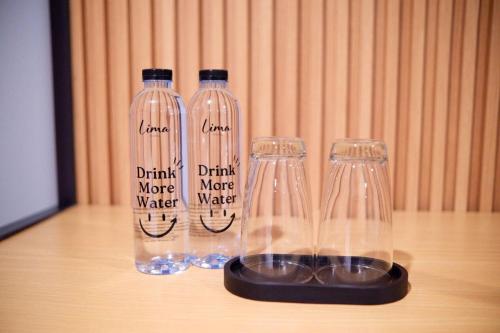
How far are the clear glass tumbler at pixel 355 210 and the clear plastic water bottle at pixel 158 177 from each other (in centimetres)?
28

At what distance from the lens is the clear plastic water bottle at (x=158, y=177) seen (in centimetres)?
79

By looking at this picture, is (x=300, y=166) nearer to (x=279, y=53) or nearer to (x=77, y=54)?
(x=279, y=53)

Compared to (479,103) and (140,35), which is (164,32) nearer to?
(140,35)

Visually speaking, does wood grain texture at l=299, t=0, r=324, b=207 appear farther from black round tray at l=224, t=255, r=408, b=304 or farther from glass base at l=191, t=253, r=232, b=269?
black round tray at l=224, t=255, r=408, b=304

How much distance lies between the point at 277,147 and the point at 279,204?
0.33ft

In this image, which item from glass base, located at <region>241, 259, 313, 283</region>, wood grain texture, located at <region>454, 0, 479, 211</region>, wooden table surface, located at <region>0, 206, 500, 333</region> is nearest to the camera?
wooden table surface, located at <region>0, 206, 500, 333</region>

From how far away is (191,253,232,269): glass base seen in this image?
2.72ft

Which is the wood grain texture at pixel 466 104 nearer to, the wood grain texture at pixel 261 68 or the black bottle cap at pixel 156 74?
the wood grain texture at pixel 261 68

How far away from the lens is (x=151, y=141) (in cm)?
85

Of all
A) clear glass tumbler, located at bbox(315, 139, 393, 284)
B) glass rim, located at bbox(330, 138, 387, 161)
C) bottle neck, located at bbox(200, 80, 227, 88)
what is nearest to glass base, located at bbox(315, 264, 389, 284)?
clear glass tumbler, located at bbox(315, 139, 393, 284)

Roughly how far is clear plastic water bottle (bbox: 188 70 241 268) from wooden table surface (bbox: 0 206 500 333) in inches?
3.0

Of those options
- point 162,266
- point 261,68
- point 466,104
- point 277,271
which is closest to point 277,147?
point 277,271

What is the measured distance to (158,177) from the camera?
0.79 metres

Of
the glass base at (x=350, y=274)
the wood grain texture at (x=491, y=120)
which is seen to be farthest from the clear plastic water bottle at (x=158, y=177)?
the wood grain texture at (x=491, y=120)
